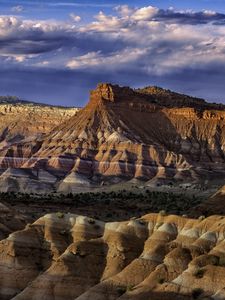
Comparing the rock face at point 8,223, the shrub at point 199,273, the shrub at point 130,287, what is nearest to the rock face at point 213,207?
the rock face at point 8,223

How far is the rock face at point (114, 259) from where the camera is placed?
41938 millimetres

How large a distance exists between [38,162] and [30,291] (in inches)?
5604

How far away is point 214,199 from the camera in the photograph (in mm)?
101938

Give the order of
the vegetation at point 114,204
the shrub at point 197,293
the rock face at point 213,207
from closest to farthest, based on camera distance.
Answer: the shrub at point 197,293, the rock face at point 213,207, the vegetation at point 114,204

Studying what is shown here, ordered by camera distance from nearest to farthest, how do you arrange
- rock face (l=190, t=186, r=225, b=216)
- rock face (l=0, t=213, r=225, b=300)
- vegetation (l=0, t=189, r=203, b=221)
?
rock face (l=0, t=213, r=225, b=300)
rock face (l=190, t=186, r=225, b=216)
vegetation (l=0, t=189, r=203, b=221)

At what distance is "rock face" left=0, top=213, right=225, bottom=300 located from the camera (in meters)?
41.9

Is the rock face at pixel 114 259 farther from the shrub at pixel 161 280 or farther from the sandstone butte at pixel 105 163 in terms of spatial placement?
the sandstone butte at pixel 105 163

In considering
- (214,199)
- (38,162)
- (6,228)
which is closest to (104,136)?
(38,162)

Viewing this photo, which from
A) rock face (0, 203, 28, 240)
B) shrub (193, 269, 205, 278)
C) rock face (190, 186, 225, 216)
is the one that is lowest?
rock face (190, 186, 225, 216)

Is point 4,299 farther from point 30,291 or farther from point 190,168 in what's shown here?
point 190,168

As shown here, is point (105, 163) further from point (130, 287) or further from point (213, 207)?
point (130, 287)

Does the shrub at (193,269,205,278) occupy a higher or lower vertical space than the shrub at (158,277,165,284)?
higher

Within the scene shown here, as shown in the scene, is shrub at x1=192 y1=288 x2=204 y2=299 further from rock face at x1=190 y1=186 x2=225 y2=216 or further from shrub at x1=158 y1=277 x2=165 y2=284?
rock face at x1=190 y1=186 x2=225 y2=216

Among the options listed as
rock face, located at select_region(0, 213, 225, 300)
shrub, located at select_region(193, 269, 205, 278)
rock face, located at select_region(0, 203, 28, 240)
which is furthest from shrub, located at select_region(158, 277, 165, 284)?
rock face, located at select_region(0, 203, 28, 240)
